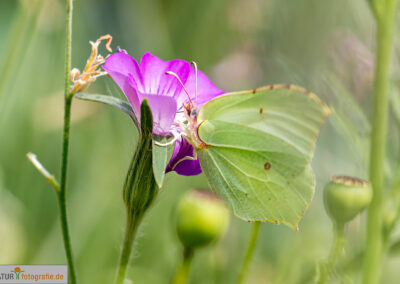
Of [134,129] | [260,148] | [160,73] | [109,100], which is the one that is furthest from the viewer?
[134,129]

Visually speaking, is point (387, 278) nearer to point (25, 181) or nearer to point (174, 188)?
point (174, 188)

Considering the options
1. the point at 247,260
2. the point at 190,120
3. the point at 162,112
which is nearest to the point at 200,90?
the point at 190,120

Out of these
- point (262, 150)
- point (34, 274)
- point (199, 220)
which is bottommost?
point (34, 274)

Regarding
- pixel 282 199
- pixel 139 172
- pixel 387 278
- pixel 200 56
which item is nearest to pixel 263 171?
pixel 282 199

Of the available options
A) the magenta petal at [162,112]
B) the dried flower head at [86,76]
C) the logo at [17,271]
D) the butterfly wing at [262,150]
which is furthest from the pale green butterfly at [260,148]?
the logo at [17,271]

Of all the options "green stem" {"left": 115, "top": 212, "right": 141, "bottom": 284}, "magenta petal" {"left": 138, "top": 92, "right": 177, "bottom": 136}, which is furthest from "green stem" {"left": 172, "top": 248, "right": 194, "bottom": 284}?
"magenta petal" {"left": 138, "top": 92, "right": 177, "bottom": 136}

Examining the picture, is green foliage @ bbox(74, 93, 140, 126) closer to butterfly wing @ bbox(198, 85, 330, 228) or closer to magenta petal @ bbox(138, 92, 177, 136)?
magenta petal @ bbox(138, 92, 177, 136)

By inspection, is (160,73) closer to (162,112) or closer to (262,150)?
(162,112)

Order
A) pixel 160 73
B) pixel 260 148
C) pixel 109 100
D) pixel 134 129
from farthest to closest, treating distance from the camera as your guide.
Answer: pixel 134 129 → pixel 260 148 → pixel 160 73 → pixel 109 100
